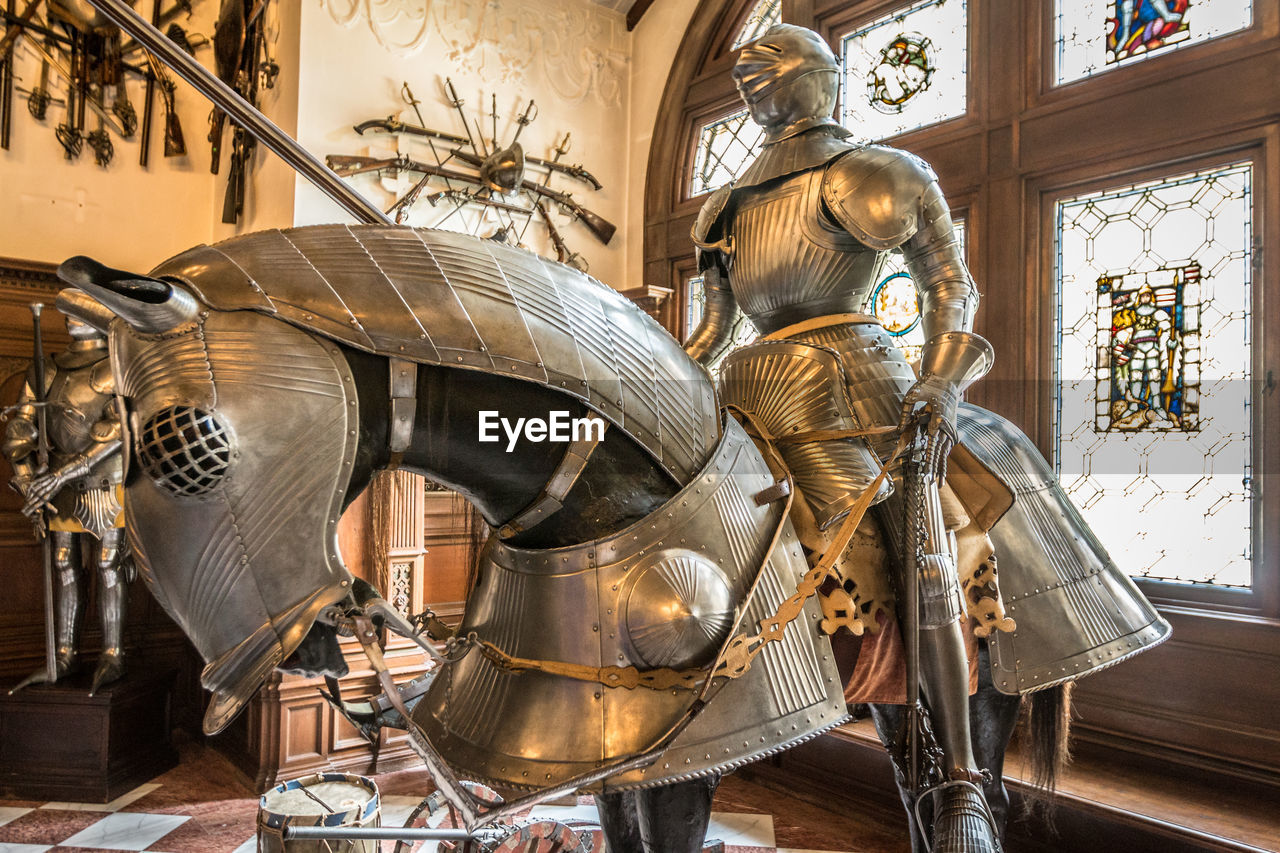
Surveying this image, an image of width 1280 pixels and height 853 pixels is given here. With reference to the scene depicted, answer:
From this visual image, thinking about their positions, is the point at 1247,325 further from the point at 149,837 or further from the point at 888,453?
the point at 149,837

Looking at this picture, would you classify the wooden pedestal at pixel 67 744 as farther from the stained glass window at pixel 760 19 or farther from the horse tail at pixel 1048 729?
the stained glass window at pixel 760 19

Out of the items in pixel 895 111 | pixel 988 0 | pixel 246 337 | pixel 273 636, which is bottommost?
pixel 273 636

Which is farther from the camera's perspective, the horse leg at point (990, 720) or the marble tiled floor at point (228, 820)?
the marble tiled floor at point (228, 820)

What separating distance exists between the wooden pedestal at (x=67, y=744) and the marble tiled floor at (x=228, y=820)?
0.07m

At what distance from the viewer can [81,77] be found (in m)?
4.60

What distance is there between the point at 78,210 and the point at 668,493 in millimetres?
4711

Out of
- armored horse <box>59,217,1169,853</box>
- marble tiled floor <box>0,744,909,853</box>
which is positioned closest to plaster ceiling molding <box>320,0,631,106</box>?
marble tiled floor <box>0,744,909,853</box>

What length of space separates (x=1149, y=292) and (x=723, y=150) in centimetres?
252

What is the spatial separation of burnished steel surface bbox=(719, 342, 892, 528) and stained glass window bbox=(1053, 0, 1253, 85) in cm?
240

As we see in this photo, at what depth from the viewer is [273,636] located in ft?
3.01

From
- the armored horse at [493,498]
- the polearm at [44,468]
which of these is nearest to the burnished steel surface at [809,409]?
the armored horse at [493,498]

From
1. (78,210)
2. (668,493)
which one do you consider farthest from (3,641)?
(668,493)

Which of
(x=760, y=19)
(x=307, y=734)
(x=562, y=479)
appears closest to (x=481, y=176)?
(x=760, y=19)

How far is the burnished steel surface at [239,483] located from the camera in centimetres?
86
